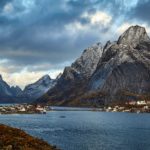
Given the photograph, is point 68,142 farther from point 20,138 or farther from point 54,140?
point 20,138

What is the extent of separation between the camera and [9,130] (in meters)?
95.5

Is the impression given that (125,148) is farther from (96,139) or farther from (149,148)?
(96,139)

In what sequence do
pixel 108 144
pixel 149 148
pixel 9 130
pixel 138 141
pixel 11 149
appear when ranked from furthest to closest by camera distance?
1. pixel 138 141
2. pixel 108 144
3. pixel 149 148
4. pixel 9 130
5. pixel 11 149

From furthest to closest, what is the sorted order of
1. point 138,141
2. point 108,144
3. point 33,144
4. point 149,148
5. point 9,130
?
point 138,141
point 108,144
point 149,148
point 9,130
point 33,144

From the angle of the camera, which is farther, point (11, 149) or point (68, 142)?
point (68, 142)

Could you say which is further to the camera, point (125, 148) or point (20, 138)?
point (125, 148)

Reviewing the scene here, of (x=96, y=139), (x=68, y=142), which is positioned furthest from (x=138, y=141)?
(x=68, y=142)

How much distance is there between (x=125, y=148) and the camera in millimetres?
130500

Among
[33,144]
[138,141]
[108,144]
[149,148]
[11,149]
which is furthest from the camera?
[138,141]

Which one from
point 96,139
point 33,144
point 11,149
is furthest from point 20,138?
point 96,139

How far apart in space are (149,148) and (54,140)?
34015mm

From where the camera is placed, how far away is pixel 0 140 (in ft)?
268

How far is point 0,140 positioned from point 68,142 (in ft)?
213

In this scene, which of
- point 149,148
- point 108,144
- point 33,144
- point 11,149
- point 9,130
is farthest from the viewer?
point 108,144
